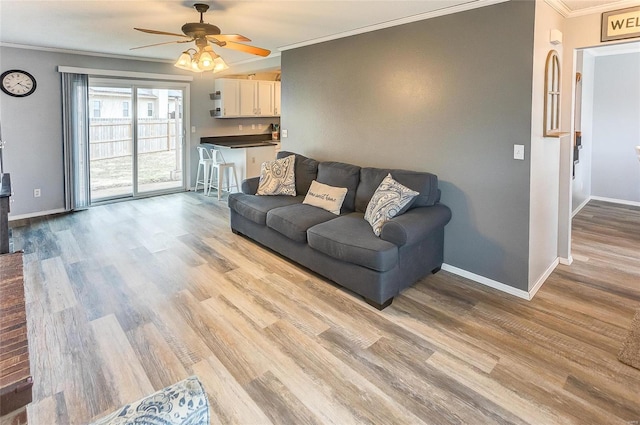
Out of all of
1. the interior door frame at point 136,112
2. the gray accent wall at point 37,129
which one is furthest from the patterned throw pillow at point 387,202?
the gray accent wall at point 37,129

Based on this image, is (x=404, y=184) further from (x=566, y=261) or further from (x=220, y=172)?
(x=220, y=172)

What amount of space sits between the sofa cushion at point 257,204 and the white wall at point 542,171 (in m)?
2.35

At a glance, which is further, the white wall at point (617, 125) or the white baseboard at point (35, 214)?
the white wall at point (617, 125)

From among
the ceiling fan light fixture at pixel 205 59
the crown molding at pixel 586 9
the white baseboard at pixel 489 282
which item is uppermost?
the crown molding at pixel 586 9

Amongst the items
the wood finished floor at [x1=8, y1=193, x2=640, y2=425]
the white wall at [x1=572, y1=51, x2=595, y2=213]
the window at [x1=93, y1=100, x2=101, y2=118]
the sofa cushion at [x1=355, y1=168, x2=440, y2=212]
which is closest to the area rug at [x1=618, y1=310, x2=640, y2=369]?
the wood finished floor at [x1=8, y1=193, x2=640, y2=425]

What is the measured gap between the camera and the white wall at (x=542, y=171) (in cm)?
305

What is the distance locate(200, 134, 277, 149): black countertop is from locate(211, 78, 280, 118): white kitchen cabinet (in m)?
0.48

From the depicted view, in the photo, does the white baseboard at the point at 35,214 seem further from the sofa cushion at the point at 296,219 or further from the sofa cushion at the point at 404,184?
the sofa cushion at the point at 404,184

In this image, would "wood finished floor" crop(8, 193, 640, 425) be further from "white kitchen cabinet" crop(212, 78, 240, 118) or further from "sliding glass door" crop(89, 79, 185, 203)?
"white kitchen cabinet" crop(212, 78, 240, 118)

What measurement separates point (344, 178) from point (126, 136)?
4.35 m

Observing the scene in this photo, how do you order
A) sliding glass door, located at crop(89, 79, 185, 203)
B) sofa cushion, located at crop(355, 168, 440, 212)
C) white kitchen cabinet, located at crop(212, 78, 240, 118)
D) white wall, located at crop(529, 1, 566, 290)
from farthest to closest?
1. white kitchen cabinet, located at crop(212, 78, 240, 118)
2. sliding glass door, located at crop(89, 79, 185, 203)
3. sofa cushion, located at crop(355, 168, 440, 212)
4. white wall, located at crop(529, 1, 566, 290)

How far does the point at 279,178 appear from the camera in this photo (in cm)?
469

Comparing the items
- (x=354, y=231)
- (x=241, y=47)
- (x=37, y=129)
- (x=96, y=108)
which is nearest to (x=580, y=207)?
(x=354, y=231)

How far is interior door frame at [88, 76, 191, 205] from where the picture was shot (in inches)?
244
